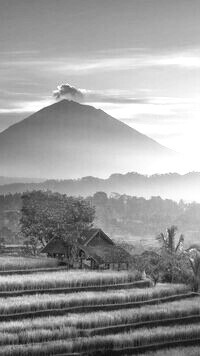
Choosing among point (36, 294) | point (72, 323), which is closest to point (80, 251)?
point (36, 294)

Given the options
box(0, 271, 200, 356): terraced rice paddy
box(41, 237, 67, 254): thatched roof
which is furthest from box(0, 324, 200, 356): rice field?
box(41, 237, 67, 254): thatched roof

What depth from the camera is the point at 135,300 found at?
41.2m

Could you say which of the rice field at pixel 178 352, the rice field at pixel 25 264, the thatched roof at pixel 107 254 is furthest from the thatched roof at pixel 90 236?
the rice field at pixel 178 352

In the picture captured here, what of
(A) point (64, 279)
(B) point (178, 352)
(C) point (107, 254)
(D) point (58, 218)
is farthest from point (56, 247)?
(B) point (178, 352)

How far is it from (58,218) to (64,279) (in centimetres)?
1512

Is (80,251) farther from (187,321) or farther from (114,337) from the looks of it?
(114,337)

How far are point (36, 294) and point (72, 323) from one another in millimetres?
6648

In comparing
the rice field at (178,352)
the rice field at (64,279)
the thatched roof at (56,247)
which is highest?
the thatched roof at (56,247)

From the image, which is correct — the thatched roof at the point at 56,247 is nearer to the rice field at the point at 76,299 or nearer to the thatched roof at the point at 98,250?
the thatched roof at the point at 98,250

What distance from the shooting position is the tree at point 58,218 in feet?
187

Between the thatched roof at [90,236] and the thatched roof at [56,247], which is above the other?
the thatched roof at [90,236]

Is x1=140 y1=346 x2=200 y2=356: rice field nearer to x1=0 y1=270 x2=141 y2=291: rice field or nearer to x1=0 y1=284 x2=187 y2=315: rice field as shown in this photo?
x1=0 y1=284 x2=187 y2=315: rice field

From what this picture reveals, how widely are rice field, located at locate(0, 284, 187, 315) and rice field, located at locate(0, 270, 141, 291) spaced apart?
1961mm

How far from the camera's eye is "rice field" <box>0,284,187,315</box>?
36188 millimetres
